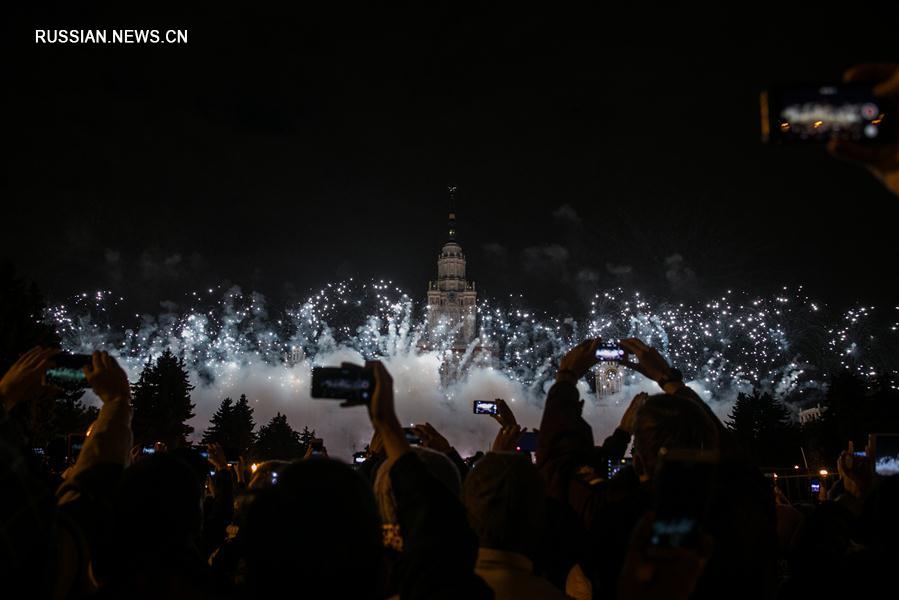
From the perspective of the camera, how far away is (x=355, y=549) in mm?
2096

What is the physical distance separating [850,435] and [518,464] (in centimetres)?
5260

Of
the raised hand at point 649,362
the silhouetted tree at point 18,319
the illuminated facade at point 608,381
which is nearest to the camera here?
the raised hand at point 649,362

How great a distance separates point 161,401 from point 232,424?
1448 cm

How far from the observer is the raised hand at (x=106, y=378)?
440cm

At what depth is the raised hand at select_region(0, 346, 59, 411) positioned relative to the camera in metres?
4.19

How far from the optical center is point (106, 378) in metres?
4.48

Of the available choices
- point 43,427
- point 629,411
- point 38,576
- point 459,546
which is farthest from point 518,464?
point 43,427

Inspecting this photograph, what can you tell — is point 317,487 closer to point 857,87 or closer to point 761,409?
point 857,87

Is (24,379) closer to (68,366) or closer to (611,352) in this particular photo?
(68,366)

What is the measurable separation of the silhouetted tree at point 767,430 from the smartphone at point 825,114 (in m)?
54.9

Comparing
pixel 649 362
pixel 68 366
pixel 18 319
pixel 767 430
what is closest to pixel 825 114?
pixel 649 362

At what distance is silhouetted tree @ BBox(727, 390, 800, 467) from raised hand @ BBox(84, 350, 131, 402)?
54.4m

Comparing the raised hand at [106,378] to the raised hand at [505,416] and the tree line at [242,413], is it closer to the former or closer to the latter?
the raised hand at [505,416]

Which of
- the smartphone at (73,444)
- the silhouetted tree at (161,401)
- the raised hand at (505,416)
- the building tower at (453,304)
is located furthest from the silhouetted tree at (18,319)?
the building tower at (453,304)
